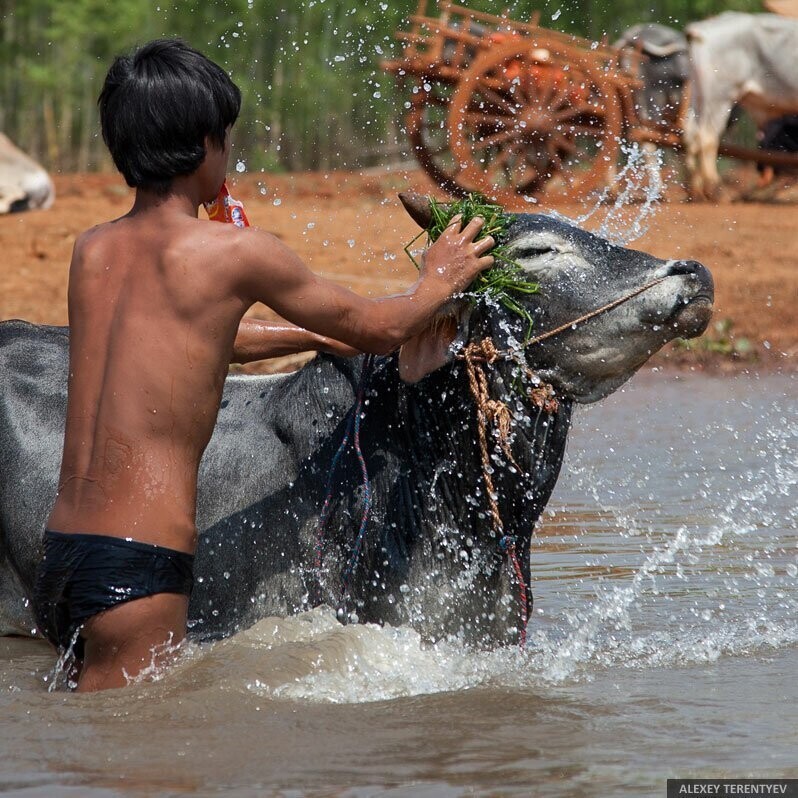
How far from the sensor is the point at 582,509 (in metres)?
6.35

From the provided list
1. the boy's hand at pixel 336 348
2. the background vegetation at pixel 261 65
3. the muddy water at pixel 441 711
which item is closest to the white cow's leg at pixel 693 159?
the background vegetation at pixel 261 65

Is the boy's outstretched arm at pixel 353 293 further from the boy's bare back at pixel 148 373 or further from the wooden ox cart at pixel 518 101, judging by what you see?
the wooden ox cart at pixel 518 101

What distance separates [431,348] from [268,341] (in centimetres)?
57

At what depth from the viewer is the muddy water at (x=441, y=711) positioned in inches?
120

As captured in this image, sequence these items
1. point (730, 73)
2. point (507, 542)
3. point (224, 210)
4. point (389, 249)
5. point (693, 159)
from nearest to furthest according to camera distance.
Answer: point (507, 542) < point (224, 210) < point (389, 249) < point (693, 159) < point (730, 73)

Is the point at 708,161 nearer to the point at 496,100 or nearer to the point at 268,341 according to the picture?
the point at 496,100

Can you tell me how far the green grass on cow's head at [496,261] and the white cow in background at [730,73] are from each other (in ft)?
38.5

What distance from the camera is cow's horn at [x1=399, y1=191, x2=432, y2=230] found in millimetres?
3520

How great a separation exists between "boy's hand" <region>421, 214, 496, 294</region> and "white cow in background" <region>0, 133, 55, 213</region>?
10.5 m

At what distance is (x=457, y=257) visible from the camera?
11.3 ft

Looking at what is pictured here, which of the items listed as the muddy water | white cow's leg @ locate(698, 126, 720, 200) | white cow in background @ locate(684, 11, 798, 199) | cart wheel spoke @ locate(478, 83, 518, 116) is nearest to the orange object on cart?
the muddy water

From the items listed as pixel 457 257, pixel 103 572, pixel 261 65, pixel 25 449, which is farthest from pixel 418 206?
pixel 261 65

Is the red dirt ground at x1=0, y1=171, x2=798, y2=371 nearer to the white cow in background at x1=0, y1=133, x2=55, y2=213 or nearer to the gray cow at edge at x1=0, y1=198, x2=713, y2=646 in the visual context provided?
the white cow in background at x1=0, y1=133, x2=55, y2=213

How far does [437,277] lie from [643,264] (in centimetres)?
54
